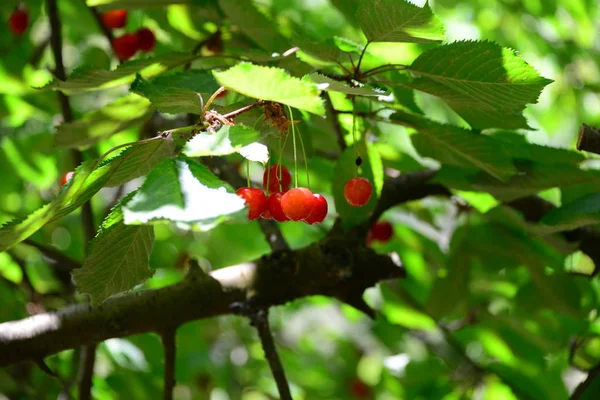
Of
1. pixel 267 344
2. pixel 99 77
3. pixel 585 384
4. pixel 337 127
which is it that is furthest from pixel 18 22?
pixel 585 384

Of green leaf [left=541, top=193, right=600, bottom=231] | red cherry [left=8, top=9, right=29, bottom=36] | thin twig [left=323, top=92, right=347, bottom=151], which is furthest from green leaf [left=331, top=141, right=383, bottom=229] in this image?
red cherry [left=8, top=9, right=29, bottom=36]

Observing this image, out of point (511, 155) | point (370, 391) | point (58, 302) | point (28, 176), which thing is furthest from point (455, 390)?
point (28, 176)

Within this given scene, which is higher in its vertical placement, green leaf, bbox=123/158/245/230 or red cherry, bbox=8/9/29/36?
green leaf, bbox=123/158/245/230

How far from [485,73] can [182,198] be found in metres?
0.46

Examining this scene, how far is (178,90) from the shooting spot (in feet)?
2.72

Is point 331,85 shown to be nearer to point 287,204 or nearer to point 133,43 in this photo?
point 287,204

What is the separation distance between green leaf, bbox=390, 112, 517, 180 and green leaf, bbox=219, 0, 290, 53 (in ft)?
1.05

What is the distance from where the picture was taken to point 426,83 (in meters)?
1.00

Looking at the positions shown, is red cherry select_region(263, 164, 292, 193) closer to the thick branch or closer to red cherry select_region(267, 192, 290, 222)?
Answer: red cherry select_region(267, 192, 290, 222)

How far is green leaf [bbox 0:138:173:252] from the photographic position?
2.52 feet

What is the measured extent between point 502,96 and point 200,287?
0.61 metres

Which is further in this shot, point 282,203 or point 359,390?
point 359,390

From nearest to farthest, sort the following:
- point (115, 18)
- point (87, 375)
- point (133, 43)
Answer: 1. point (87, 375)
2. point (133, 43)
3. point (115, 18)

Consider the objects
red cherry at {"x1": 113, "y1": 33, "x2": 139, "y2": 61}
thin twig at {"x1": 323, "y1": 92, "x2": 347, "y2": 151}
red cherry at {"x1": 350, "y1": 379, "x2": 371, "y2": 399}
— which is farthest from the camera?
red cherry at {"x1": 350, "y1": 379, "x2": 371, "y2": 399}
